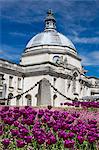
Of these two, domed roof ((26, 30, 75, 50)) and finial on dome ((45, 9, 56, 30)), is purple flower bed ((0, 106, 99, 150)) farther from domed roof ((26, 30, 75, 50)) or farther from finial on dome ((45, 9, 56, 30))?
finial on dome ((45, 9, 56, 30))

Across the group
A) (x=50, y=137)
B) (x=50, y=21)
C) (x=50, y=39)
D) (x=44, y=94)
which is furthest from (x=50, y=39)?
(x=50, y=137)

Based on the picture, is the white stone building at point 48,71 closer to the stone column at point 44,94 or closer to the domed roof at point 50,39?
the domed roof at point 50,39

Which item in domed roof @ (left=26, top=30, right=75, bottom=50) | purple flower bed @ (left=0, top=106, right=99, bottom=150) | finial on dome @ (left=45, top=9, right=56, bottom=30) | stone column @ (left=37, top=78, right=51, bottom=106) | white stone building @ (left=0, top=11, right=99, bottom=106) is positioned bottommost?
purple flower bed @ (left=0, top=106, right=99, bottom=150)

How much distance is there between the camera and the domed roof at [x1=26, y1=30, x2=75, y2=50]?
7825 cm

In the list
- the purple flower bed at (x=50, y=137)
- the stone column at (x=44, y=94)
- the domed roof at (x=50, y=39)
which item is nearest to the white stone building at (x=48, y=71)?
the domed roof at (x=50, y=39)

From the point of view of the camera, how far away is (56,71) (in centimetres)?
6750

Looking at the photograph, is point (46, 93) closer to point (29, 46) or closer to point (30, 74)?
point (30, 74)

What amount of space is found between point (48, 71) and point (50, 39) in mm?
16237

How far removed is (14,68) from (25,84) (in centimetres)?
498

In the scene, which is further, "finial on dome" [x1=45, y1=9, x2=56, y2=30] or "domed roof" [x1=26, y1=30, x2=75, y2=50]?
"finial on dome" [x1=45, y1=9, x2=56, y2=30]

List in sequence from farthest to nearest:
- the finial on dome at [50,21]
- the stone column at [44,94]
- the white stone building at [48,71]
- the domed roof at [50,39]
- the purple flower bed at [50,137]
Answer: the finial on dome at [50,21], the domed roof at [50,39], the white stone building at [48,71], the stone column at [44,94], the purple flower bed at [50,137]

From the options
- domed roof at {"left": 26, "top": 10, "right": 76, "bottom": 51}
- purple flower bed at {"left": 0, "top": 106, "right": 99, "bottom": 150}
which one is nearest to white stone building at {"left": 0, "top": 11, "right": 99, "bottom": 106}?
domed roof at {"left": 26, "top": 10, "right": 76, "bottom": 51}

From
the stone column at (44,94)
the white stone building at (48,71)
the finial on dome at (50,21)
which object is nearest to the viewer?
the stone column at (44,94)

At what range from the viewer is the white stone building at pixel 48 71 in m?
64.3
